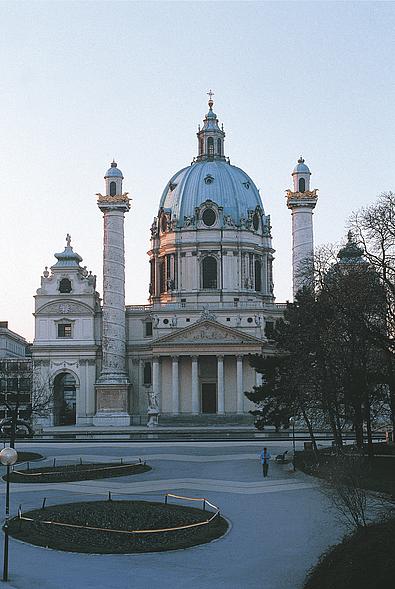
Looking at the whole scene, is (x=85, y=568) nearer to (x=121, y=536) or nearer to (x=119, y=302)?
(x=121, y=536)

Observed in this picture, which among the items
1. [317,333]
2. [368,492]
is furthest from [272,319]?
[368,492]

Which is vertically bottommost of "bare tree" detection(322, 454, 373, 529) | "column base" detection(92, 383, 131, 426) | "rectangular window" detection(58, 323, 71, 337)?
Result: "bare tree" detection(322, 454, 373, 529)

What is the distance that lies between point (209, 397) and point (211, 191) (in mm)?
26540

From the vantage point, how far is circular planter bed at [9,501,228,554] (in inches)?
979

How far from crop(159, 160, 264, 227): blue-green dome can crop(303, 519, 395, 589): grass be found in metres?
88.4

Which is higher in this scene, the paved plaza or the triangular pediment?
the triangular pediment

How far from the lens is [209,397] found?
3836 inches

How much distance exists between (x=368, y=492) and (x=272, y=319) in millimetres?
68382

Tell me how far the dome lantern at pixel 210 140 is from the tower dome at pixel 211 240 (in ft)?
7.41

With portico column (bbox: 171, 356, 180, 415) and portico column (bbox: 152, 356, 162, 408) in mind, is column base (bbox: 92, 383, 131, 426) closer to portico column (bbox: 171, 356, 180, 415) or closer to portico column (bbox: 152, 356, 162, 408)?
portico column (bbox: 152, 356, 162, 408)

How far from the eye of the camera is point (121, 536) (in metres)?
25.9

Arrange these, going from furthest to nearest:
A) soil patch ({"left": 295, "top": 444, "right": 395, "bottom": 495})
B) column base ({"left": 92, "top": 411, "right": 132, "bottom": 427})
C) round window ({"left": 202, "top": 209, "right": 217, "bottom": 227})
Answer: round window ({"left": 202, "top": 209, "right": 217, "bottom": 227}), column base ({"left": 92, "top": 411, "right": 132, "bottom": 427}), soil patch ({"left": 295, "top": 444, "right": 395, "bottom": 495})

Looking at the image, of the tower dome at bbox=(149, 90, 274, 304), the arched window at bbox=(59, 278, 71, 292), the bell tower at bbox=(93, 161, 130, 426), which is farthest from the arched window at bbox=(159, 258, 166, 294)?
the arched window at bbox=(59, 278, 71, 292)

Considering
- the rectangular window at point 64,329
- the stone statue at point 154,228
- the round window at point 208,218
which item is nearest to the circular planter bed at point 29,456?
the rectangular window at point 64,329
